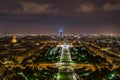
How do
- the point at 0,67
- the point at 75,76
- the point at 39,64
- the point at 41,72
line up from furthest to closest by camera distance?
→ 1. the point at 39,64
2. the point at 0,67
3. the point at 41,72
4. the point at 75,76

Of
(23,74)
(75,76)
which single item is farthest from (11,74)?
(75,76)

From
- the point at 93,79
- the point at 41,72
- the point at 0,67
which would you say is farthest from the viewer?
the point at 0,67

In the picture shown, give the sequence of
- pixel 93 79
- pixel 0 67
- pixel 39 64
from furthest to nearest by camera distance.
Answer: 1. pixel 39 64
2. pixel 0 67
3. pixel 93 79

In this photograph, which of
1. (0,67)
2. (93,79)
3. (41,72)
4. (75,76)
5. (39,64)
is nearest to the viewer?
(93,79)

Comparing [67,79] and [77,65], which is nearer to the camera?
[67,79]

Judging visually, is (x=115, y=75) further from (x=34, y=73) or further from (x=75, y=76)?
(x=34, y=73)

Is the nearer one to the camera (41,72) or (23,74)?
(23,74)

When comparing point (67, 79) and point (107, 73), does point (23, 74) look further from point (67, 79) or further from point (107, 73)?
point (107, 73)

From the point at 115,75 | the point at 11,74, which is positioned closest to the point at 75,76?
the point at 115,75
